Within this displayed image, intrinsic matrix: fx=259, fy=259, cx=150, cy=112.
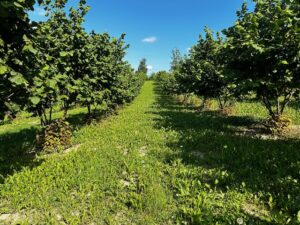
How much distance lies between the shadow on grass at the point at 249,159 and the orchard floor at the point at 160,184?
2 centimetres

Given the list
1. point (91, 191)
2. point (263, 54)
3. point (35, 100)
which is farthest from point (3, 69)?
point (263, 54)

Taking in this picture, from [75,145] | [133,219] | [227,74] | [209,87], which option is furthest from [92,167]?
[209,87]

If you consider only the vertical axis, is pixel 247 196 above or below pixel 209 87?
below

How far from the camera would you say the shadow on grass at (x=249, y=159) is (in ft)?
17.1

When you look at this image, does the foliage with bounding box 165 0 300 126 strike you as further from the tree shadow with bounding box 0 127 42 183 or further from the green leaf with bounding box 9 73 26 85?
the tree shadow with bounding box 0 127 42 183

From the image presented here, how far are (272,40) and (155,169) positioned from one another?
6.15 metres

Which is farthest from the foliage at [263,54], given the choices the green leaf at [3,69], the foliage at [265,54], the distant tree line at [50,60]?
the green leaf at [3,69]

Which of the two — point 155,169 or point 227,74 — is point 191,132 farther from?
point 155,169

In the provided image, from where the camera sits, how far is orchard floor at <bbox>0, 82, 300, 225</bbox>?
15.2ft

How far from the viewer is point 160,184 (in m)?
5.88

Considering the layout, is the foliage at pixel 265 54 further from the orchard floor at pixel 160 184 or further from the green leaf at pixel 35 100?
the green leaf at pixel 35 100

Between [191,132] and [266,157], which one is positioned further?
[191,132]

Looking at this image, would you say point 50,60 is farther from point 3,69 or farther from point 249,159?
point 249,159

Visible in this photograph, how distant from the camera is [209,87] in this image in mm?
17344
